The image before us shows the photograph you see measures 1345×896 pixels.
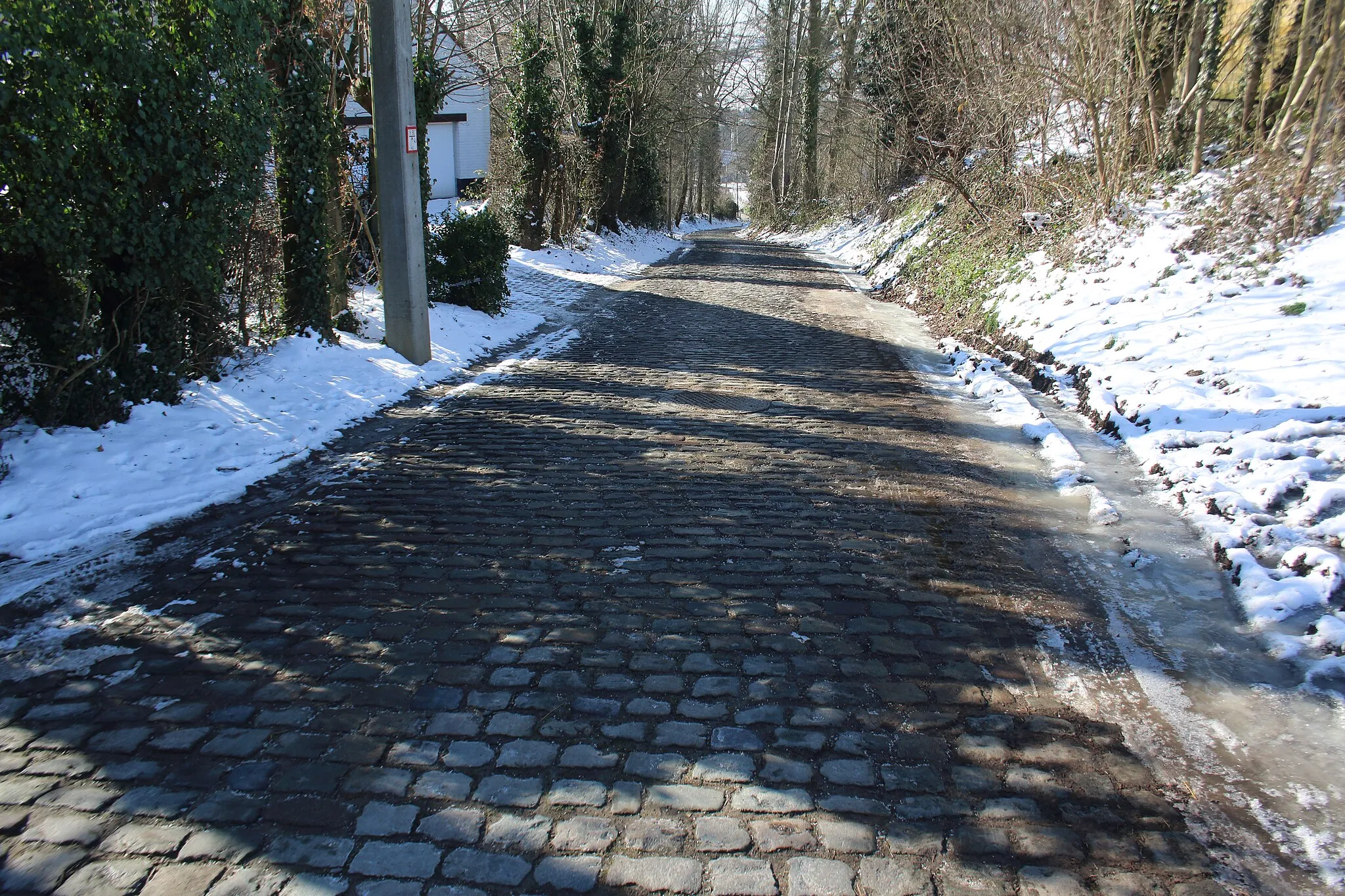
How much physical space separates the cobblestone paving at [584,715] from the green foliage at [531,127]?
15.7 metres

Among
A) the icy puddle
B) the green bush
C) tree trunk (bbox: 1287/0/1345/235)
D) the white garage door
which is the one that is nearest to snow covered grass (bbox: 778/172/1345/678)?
the icy puddle

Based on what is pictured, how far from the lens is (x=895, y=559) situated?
496 cm

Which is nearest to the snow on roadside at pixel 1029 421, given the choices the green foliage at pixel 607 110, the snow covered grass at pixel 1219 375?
the snow covered grass at pixel 1219 375

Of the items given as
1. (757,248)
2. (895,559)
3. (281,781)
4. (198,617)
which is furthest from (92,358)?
(757,248)

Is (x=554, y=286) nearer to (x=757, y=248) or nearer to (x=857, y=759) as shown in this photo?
(x=857, y=759)

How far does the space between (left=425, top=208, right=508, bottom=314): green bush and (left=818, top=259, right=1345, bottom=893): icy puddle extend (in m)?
9.10

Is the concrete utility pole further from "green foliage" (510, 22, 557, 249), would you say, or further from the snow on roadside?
"green foliage" (510, 22, 557, 249)

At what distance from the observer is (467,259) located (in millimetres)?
12805

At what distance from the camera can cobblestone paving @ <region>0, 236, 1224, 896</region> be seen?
8.80 feet

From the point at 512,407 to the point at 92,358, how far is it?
342 cm

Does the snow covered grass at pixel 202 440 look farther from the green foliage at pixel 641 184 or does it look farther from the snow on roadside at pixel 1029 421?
the green foliage at pixel 641 184

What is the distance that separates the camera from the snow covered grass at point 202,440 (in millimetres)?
5176

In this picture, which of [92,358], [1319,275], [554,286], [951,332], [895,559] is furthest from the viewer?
[554,286]

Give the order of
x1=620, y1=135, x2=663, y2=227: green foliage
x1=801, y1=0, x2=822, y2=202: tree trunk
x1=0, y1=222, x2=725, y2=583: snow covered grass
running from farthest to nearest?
1. x1=801, y1=0, x2=822, y2=202: tree trunk
2. x1=620, y1=135, x2=663, y2=227: green foliage
3. x1=0, y1=222, x2=725, y2=583: snow covered grass
